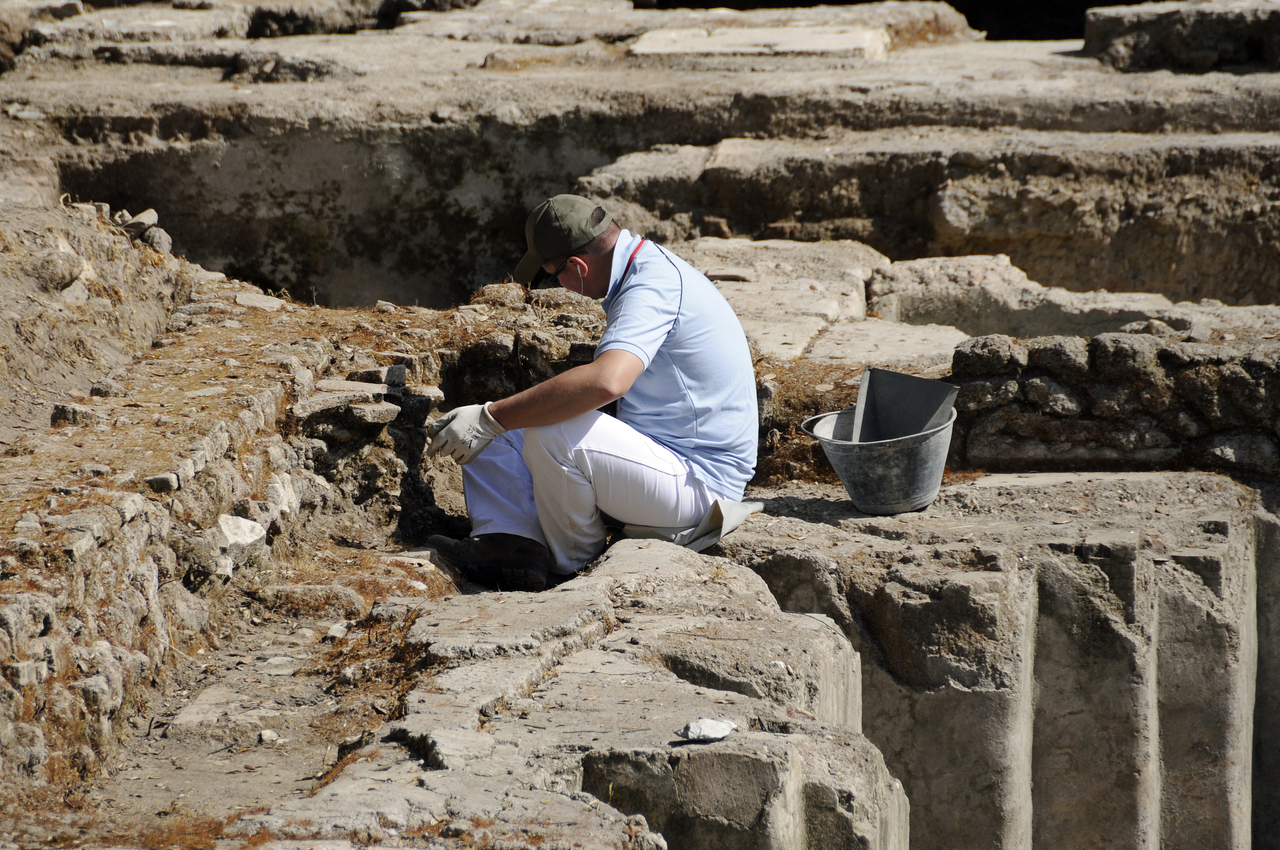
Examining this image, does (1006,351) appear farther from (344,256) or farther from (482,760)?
(344,256)

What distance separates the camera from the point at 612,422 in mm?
3252

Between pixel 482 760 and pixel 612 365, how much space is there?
1370 mm

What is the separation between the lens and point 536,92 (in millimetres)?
6973

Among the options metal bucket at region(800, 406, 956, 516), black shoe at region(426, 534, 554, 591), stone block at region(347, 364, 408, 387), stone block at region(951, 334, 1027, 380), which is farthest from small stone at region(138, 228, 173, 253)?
stone block at region(951, 334, 1027, 380)

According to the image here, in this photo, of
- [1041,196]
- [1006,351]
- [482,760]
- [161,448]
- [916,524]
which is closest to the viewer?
[482,760]

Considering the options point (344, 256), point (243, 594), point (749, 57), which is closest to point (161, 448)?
point (243, 594)

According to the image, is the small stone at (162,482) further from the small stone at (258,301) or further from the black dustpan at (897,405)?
the black dustpan at (897,405)

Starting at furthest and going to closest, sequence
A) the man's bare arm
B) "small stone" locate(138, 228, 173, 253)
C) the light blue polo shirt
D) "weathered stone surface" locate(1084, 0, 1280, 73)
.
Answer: "weathered stone surface" locate(1084, 0, 1280, 73) < "small stone" locate(138, 228, 173, 253) < the light blue polo shirt < the man's bare arm

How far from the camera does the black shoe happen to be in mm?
3426

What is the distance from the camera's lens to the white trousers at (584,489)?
322 cm

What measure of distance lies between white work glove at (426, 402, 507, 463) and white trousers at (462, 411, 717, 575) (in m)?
0.12

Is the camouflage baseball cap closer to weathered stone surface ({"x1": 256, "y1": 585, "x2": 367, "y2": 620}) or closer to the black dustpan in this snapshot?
the black dustpan

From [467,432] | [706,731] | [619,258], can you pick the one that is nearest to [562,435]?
[467,432]

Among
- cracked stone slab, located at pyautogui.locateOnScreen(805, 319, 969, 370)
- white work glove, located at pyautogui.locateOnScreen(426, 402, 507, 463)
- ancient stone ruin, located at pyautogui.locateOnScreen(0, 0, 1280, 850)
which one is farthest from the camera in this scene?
cracked stone slab, located at pyautogui.locateOnScreen(805, 319, 969, 370)
